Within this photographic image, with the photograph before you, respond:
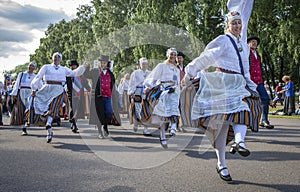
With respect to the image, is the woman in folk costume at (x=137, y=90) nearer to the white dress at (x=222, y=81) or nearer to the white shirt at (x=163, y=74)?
the white shirt at (x=163, y=74)

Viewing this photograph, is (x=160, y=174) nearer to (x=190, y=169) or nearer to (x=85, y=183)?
(x=190, y=169)

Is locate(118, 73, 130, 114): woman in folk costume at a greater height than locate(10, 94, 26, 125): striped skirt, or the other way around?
locate(118, 73, 130, 114): woman in folk costume

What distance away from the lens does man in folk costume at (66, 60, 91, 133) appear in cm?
988

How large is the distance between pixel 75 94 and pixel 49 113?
2.53 metres

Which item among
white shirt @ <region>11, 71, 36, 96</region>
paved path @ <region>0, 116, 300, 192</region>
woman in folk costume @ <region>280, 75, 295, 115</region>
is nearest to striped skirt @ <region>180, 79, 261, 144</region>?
paved path @ <region>0, 116, 300, 192</region>

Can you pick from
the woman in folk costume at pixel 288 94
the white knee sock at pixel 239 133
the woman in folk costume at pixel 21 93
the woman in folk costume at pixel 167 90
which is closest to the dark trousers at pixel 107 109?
the woman in folk costume at pixel 167 90

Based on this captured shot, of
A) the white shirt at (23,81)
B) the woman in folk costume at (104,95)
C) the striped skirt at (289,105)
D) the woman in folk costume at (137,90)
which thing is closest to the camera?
the woman in folk costume at (104,95)

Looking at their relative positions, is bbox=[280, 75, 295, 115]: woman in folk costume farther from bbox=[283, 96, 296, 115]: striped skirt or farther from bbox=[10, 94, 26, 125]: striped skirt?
bbox=[10, 94, 26, 125]: striped skirt

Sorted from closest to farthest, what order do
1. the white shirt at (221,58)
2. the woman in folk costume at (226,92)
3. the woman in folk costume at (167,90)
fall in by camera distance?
the woman in folk costume at (226,92), the white shirt at (221,58), the woman in folk costume at (167,90)

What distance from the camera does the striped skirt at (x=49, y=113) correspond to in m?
8.01

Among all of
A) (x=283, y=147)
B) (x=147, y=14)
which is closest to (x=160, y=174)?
(x=283, y=147)

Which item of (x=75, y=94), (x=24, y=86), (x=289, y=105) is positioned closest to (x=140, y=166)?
(x=24, y=86)

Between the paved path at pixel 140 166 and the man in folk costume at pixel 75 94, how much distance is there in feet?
7.60

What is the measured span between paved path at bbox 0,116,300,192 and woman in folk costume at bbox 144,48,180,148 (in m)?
0.60
